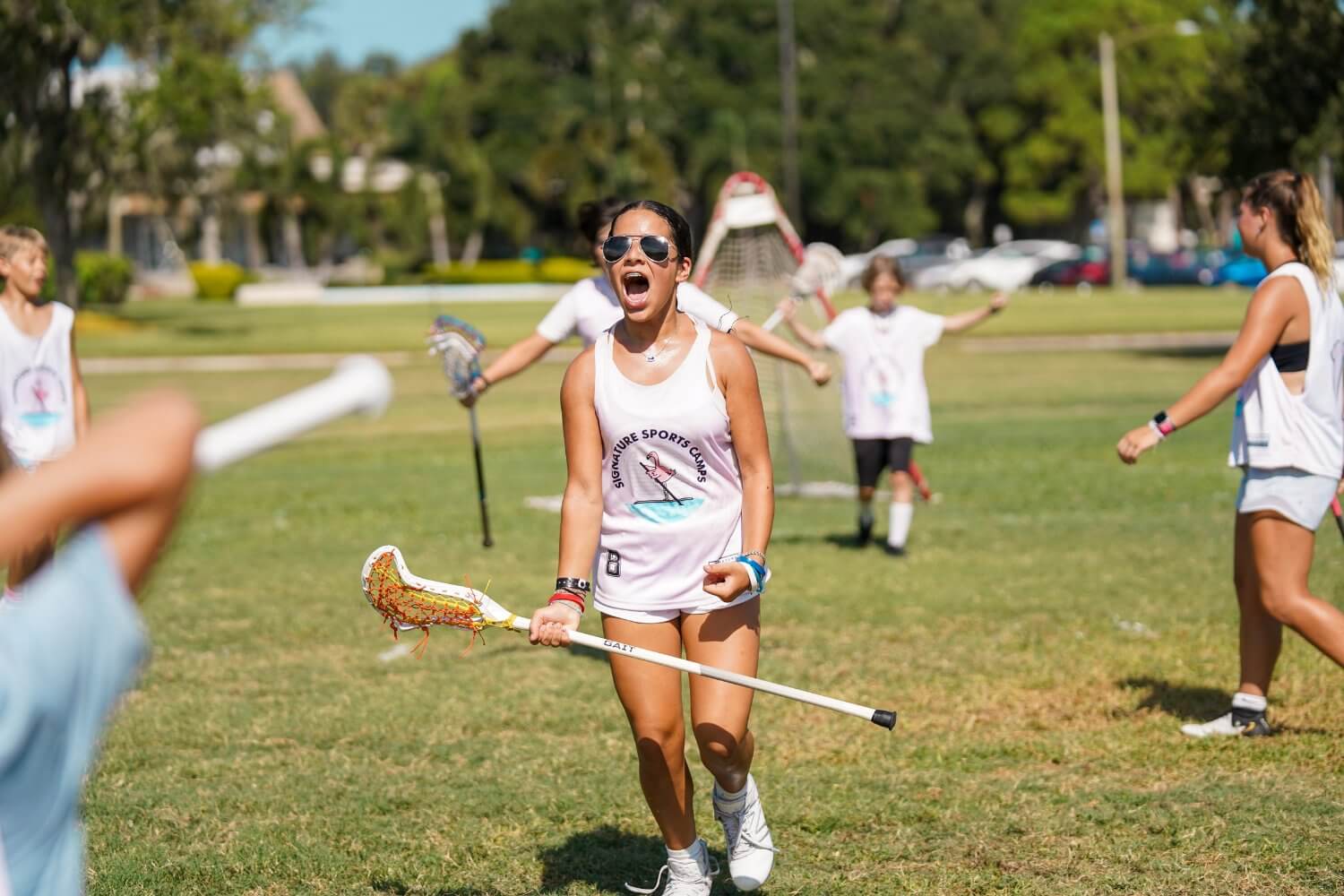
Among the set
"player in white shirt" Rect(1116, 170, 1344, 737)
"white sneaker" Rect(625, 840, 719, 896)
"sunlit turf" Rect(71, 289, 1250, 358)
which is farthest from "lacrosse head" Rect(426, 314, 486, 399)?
"sunlit turf" Rect(71, 289, 1250, 358)

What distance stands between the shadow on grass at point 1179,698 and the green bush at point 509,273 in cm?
6112

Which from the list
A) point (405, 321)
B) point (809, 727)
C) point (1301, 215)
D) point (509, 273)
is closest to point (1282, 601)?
point (1301, 215)

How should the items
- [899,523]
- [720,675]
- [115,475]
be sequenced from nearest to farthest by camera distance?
[115,475]
[720,675]
[899,523]

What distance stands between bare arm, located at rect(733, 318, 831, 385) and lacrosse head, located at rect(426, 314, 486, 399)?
57.8 inches

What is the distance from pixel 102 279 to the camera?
53.9m

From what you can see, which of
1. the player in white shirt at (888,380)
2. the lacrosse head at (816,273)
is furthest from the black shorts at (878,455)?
the lacrosse head at (816,273)

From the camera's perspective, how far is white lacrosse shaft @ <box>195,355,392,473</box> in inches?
83.5

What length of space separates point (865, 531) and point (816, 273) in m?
2.16

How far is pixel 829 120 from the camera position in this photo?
8762 centimetres

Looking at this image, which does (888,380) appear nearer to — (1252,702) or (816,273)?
(816,273)

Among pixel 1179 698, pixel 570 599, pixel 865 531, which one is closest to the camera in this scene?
pixel 570 599

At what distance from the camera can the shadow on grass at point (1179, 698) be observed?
763 cm

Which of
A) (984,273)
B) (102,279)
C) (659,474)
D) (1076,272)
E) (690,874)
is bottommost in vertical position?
(1076,272)

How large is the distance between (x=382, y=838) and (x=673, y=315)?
2.35m
